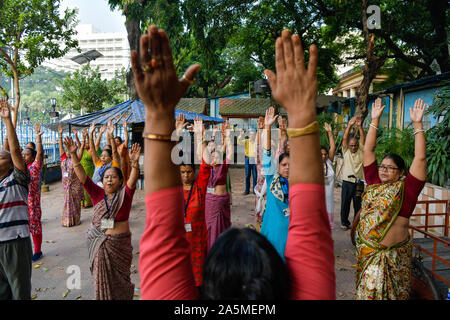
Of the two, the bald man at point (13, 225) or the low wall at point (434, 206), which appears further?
the low wall at point (434, 206)

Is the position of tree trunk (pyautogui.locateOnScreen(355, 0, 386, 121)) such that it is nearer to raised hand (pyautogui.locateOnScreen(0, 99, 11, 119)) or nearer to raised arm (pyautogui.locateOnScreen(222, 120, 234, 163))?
raised arm (pyautogui.locateOnScreen(222, 120, 234, 163))

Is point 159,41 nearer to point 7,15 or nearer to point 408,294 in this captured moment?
point 408,294

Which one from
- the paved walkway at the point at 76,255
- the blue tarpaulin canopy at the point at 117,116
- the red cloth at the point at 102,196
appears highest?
the blue tarpaulin canopy at the point at 117,116

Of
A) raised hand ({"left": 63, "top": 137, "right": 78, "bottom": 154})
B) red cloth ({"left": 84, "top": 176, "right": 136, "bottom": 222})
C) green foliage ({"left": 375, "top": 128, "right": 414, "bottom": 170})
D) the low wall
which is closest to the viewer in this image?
red cloth ({"left": 84, "top": 176, "right": 136, "bottom": 222})

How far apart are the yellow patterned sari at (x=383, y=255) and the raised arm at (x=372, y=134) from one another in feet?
0.93

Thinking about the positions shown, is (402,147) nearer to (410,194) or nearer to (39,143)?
(410,194)

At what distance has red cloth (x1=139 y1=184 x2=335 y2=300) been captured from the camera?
0.85 m

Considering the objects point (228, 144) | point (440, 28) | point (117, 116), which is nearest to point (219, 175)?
point (228, 144)

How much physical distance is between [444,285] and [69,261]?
Answer: 4707 millimetres

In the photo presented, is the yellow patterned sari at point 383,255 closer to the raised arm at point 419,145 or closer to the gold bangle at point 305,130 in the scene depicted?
the raised arm at point 419,145

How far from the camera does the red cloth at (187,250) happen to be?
85 cm

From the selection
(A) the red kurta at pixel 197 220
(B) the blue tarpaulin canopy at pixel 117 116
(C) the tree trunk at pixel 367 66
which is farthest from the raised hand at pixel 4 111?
(C) the tree trunk at pixel 367 66

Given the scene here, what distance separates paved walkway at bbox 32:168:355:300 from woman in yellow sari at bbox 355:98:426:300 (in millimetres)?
1290

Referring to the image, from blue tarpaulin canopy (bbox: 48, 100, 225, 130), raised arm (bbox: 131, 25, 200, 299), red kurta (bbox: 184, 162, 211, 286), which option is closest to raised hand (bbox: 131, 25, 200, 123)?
raised arm (bbox: 131, 25, 200, 299)
